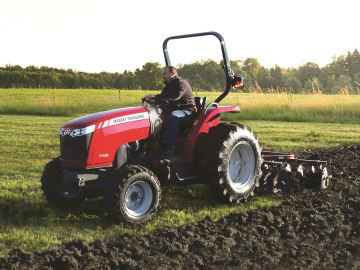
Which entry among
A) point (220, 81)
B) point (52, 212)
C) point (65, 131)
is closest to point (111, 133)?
point (65, 131)

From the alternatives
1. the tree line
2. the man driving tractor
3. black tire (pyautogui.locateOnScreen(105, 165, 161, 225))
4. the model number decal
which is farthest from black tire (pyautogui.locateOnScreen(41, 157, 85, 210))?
the tree line

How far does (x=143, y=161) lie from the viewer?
6422 mm

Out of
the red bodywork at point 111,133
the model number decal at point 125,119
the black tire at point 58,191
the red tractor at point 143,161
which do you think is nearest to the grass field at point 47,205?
the black tire at point 58,191

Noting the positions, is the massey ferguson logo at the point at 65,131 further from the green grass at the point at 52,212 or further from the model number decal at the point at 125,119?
the green grass at the point at 52,212

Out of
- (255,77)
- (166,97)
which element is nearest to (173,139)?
(166,97)

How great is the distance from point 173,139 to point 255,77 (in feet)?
134

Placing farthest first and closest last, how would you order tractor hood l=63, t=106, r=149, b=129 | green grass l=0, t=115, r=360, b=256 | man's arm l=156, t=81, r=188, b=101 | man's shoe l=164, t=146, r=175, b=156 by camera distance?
1. man's shoe l=164, t=146, r=175, b=156
2. man's arm l=156, t=81, r=188, b=101
3. tractor hood l=63, t=106, r=149, b=129
4. green grass l=0, t=115, r=360, b=256

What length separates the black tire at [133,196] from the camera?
5.64 metres

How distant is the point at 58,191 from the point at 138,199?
3.75 ft

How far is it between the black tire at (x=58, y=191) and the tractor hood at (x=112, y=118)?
709mm

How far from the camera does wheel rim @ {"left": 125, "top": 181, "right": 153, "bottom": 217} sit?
19.4 ft

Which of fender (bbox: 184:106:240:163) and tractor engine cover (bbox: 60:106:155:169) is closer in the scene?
tractor engine cover (bbox: 60:106:155:169)

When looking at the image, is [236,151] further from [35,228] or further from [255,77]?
[255,77]

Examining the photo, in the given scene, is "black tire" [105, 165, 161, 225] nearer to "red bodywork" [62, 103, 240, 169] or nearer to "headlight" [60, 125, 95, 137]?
"red bodywork" [62, 103, 240, 169]
